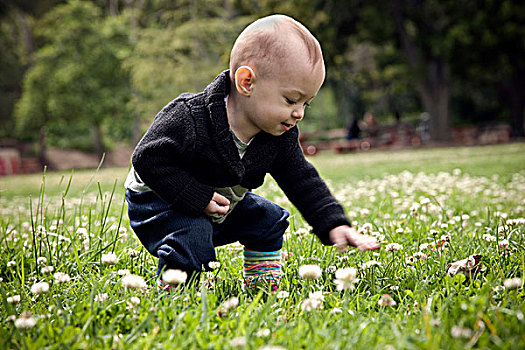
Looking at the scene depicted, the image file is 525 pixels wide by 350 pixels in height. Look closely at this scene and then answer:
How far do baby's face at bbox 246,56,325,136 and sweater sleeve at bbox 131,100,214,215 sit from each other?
338 millimetres

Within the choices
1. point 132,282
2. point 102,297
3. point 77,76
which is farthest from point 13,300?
point 77,76

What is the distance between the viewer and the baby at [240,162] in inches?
82.4

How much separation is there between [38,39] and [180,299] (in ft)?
138

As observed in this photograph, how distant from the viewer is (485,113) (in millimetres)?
30766

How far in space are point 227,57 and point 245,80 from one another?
64.6 feet

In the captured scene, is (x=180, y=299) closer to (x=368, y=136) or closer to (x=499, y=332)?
(x=499, y=332)

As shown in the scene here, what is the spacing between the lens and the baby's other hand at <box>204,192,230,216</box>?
86.3 inches

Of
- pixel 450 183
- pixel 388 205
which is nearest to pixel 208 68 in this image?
pixel 450 183

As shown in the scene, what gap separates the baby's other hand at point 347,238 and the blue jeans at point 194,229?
1.12ft

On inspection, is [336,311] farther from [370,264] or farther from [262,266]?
[262,266]

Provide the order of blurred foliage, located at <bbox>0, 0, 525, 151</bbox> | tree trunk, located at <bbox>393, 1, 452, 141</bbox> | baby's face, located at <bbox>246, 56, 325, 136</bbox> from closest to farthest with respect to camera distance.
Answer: baby's face, located at <bbox>246, 56, 325, 136</bbox> < blurred foliage, located at <bbox>0, 0, 525, 151</bbox> < tree trunk, located at <bbox>393, 1, 452, 141</bbox>

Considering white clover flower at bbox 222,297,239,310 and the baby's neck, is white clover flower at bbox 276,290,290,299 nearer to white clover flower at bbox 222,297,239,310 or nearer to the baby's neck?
white clover flower at bbox 222,297,239,310

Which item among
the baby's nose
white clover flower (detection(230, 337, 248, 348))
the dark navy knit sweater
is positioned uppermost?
the baby's nose

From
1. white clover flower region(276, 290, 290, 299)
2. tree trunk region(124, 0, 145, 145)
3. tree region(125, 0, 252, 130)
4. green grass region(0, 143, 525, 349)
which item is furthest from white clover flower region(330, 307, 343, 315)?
tree trunk region(124, 0, 145, 145)
